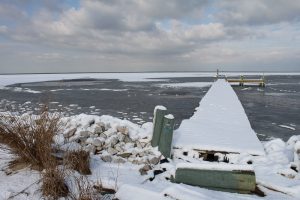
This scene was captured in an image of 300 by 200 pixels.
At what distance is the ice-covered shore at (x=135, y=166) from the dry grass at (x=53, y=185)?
14 cm

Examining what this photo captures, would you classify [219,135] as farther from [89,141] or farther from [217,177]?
[217,177]

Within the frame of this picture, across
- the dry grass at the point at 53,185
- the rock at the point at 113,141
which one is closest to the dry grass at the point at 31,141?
the dry grass at the point at 53,185

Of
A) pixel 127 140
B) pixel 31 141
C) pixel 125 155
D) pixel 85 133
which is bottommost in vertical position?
pixel 125 155

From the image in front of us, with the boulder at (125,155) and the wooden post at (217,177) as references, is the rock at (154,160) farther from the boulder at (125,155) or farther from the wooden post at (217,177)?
the wooden post at (217,177)

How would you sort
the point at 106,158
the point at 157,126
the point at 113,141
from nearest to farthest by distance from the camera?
the point at 106,158
the point at 113,141
the point at 157,126

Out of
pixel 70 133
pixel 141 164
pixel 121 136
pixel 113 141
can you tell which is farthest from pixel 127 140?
pixel 141 164

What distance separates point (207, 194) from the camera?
4000 mm

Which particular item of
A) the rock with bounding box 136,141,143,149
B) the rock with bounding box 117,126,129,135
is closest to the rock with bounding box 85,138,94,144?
the rock with bounding box 117,126,129,135

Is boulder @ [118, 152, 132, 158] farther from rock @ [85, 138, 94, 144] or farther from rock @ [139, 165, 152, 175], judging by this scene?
rock @ [139, 165, 152, 175]

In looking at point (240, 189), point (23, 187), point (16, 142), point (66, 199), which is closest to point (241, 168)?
point (240, 189)

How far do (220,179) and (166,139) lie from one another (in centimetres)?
207

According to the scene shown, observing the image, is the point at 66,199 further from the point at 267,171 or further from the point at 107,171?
the point at 267,171

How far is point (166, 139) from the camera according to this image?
6410 millimetres

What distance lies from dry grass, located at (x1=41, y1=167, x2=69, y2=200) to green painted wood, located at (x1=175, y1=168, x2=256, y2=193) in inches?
61.1
